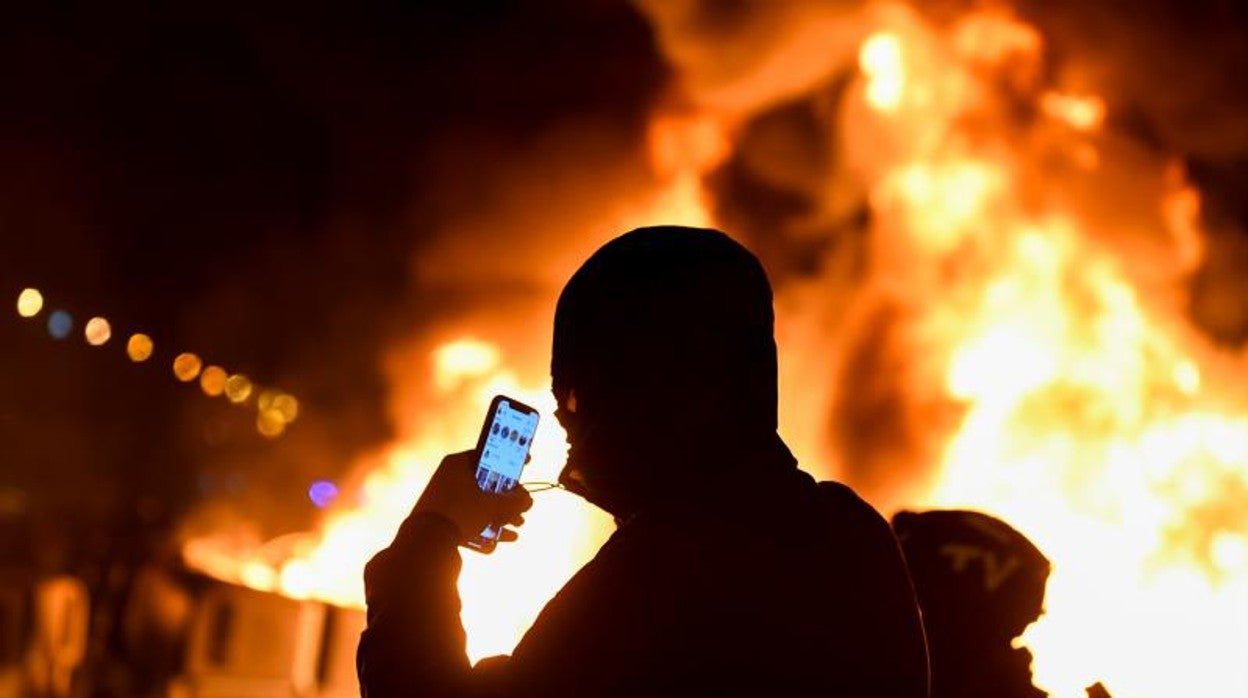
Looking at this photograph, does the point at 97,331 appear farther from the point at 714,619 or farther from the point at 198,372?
the point at 714,619

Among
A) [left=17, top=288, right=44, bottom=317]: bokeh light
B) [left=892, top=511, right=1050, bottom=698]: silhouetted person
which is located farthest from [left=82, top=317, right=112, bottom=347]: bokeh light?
[left=892, top=511, right=1050, bottom=698]: silhouetted person

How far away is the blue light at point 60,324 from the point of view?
91.5ft

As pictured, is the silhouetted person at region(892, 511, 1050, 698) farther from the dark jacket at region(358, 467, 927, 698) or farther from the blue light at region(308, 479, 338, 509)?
the blue light at region(308, 479, 338, 509)

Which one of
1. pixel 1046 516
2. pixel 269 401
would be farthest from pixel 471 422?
pixel 269 401

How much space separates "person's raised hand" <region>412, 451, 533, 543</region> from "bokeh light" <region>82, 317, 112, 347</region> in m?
28.6

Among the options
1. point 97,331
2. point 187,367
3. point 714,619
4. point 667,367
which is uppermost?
point 187,367

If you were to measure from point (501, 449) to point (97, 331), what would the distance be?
95.1 feet

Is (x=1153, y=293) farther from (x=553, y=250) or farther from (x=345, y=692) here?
(x=345, y=692)

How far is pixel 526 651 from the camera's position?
1.72 meters

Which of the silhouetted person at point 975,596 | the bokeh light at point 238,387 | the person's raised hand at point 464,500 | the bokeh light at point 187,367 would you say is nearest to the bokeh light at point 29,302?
the bokeh light at point 187,367

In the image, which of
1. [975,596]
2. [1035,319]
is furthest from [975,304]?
[975,596]

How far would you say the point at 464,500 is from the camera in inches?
78.8

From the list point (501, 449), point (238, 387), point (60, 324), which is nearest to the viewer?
point (501, 449)

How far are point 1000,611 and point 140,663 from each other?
754 centimetres
